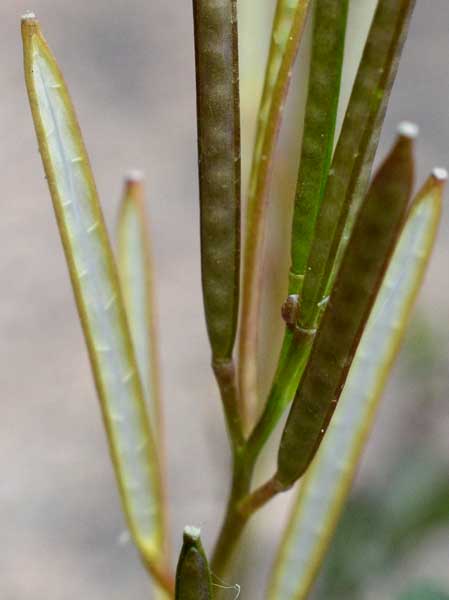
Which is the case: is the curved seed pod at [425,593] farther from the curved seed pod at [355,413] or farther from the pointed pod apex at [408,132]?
the pointed pod apex at [408,132]

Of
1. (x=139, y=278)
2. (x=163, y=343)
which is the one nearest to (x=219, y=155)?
(x=139, y=278)

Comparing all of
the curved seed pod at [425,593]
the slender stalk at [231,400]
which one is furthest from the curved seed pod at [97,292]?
the curved seed pod at [425,593]

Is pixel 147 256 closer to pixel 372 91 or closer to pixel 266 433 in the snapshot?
pixel 266 433

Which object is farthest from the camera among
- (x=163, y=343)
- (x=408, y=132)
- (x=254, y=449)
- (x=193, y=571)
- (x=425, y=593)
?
(x=163, y=343)

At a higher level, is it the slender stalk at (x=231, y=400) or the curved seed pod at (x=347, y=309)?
the curved seed pod at (x=347, y=309)

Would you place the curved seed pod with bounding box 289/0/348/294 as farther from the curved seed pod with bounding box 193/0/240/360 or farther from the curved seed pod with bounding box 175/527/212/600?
the curved seed pod with bounding box 175/527/212/600

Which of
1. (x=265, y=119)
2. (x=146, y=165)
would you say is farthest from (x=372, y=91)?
(x=146, y=165)

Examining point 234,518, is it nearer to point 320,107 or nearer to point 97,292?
point 97,292
